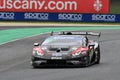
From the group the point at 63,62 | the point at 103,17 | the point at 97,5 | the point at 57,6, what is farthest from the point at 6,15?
the point at 63,62

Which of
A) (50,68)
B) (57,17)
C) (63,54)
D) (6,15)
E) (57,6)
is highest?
(57,6)

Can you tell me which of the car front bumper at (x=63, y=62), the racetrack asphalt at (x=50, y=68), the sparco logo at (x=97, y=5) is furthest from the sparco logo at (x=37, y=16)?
the car front bumper at (x=63, y=62)

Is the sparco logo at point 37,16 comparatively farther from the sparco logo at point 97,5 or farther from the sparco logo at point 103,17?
the sparco logo at point 97,5

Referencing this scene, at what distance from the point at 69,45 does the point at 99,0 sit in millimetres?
35801

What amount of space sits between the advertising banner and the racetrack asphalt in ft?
62.5

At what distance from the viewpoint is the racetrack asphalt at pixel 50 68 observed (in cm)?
1383

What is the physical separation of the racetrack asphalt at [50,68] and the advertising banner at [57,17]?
19.0m

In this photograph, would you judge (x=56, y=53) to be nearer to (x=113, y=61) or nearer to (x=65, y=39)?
(x=65, y=39)

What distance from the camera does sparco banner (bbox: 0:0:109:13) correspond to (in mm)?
52059

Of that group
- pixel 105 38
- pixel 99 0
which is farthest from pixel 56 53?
pixel 99 0

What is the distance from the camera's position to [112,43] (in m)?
27.1

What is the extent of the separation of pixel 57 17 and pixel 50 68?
107ft

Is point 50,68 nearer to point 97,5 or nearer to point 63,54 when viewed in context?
point 63,54

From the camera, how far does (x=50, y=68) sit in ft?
54.6
